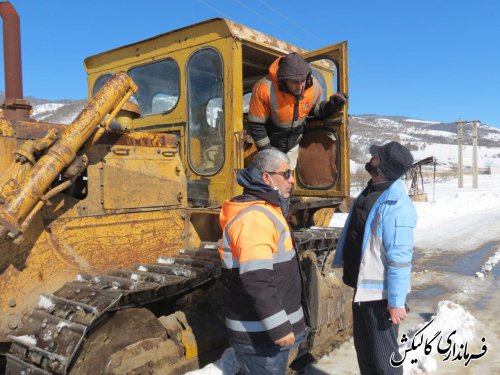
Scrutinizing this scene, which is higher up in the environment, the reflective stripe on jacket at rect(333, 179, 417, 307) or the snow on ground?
the reflective stripe on jacket at rect(333, 179, 417, 307)

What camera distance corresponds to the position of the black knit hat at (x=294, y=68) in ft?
12.7

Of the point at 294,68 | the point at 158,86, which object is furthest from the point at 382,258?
the point at 158,86

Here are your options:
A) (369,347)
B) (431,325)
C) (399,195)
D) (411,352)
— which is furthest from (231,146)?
(431,325)

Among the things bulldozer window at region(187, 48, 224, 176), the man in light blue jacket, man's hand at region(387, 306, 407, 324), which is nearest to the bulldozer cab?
bulldozer window at region(187, 48, 224, 176)

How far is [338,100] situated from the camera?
4555mm

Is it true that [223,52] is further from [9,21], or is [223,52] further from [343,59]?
[9,21]

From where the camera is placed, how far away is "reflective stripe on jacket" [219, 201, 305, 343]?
238cm

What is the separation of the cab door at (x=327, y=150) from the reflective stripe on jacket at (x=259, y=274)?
7.79ft

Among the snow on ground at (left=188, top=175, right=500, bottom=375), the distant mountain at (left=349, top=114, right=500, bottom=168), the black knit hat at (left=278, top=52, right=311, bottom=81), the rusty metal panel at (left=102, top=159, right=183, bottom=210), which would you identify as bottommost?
the snow on ground at (left=188, top=175, right=500, bottom=375)

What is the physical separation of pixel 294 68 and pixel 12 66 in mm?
2211

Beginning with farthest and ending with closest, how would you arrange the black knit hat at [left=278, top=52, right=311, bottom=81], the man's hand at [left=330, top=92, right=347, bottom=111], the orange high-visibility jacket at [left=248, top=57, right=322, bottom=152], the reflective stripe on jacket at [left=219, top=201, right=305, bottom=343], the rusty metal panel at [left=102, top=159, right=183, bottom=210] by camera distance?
the man's hand at [left=330, top=92, right=347, bottom=111] → the orange high-visibility jacket at [left=248, top=57, right=322, bottom=152] → the black knit hat at [left=278, top=52, right=311, bottom=81] → the rusty metal panel at [left=102, top=159, right=183, bottom=210] → the reflective stripe on jacket at [left=219, top=201, right=305, bottom=343]

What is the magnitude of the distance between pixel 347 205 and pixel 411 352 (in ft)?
5.37

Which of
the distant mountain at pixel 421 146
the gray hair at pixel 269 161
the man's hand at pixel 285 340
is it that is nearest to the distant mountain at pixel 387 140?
the distant mountain at pixel 421 146

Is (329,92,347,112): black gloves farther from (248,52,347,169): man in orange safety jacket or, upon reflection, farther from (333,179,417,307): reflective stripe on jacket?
(333,179,417,307): reflective stripe on jacket
